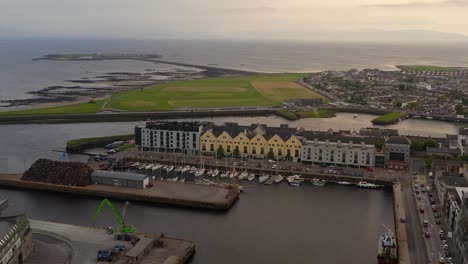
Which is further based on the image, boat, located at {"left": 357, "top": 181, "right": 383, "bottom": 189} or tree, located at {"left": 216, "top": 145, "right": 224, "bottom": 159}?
tree, located at {"left": 216, "top": 145, "right": 224, "bottom": 159}

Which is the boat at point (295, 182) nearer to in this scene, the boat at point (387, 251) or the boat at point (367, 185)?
the boat at point (367, 185)

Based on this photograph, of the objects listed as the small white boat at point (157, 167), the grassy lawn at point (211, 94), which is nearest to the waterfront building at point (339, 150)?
the small white boat at point (157, 167)

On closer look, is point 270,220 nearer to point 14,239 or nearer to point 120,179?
point 120,179

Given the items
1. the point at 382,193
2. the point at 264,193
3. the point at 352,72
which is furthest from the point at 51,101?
the point at 352,72

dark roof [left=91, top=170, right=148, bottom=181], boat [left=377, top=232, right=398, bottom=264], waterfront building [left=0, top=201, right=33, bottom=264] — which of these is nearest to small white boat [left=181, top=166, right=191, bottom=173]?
dark roof [left=91, top=170, right=148, bottom=181]

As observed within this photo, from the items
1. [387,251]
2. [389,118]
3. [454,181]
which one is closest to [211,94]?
[389,118]

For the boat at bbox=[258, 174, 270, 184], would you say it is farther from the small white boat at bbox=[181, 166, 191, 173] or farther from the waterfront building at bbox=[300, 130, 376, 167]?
the small white boat at bbox=[181, 166, 191, 173]
